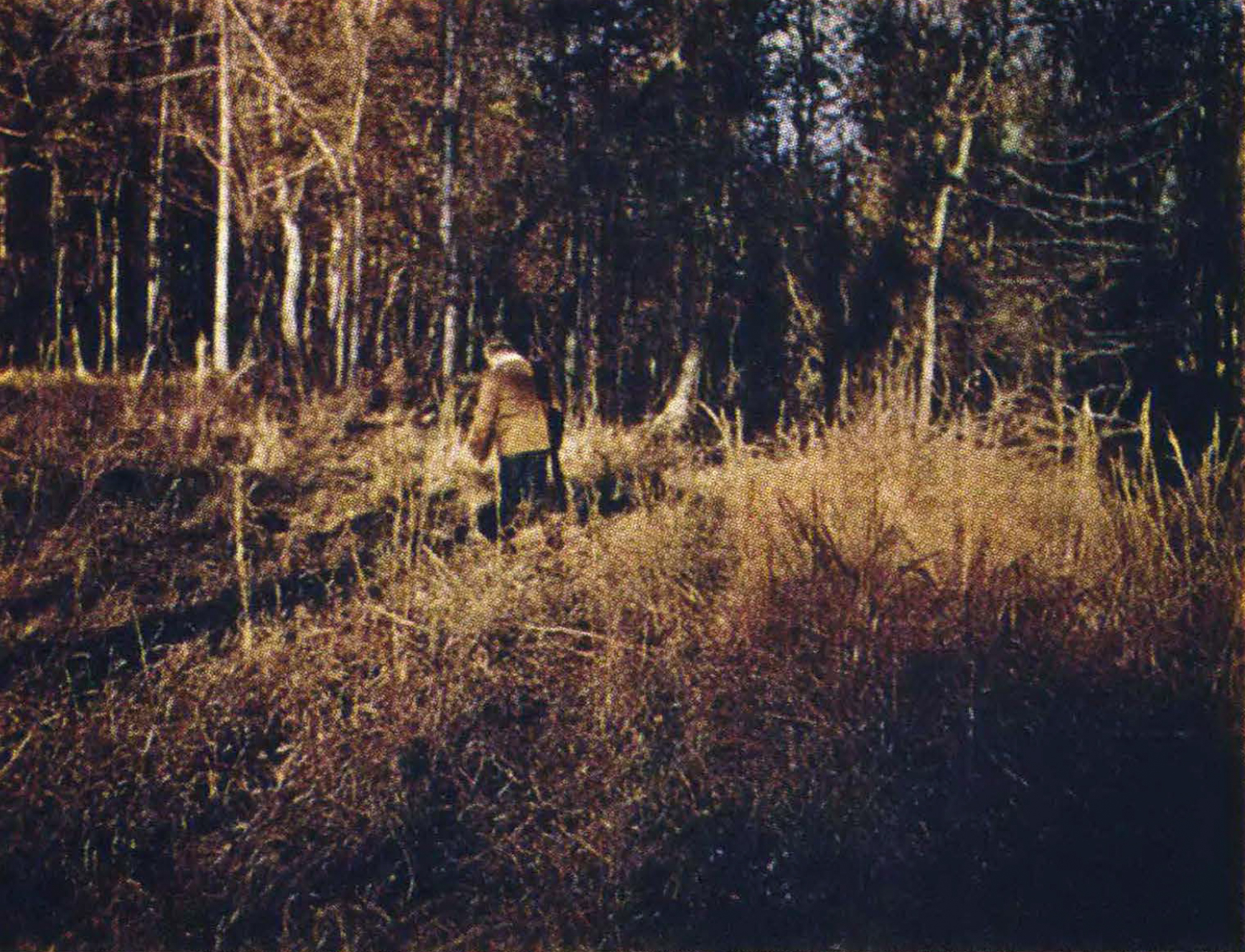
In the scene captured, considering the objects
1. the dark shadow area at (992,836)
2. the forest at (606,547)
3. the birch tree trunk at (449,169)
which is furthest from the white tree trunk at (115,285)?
the dark shadow area at (992,836)

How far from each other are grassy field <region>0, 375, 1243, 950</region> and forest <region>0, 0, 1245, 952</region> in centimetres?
2

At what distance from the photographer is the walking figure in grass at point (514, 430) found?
5641mm

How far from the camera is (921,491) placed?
4.78m

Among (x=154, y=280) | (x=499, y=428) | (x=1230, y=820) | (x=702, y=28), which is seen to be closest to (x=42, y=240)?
(x=154, y=280)

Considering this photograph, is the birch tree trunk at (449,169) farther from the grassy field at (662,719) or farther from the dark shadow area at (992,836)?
the dark shadow area at (992,836)

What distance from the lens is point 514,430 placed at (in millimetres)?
5684

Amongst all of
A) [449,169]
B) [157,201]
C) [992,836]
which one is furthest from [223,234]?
[992,836]

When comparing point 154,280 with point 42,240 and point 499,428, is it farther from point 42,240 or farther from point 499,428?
point 499,428

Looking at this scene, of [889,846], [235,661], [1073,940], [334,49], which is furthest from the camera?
[334,49]

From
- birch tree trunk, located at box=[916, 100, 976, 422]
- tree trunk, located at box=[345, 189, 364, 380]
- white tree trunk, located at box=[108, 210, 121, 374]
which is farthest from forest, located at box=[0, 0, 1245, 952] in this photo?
white tree trunk, located at box=[108, 210, 121, 374]

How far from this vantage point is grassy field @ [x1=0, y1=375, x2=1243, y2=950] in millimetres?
2936

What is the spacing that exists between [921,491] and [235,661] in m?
3.90

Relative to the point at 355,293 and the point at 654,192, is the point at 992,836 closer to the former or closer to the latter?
the point at 355,293

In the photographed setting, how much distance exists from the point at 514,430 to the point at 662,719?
2.71 meters
